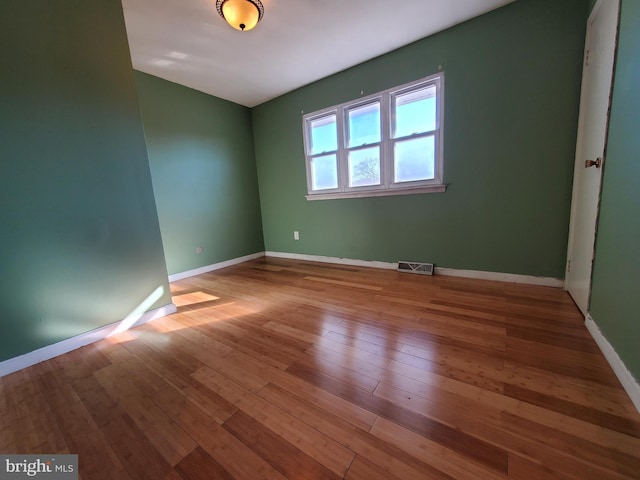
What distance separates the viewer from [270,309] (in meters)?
2.14

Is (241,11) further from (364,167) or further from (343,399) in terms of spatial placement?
(343,399)

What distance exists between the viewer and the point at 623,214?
120cm

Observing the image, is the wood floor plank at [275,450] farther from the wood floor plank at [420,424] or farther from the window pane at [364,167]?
the window pane at [364,167]

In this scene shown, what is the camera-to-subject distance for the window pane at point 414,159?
2.63 m

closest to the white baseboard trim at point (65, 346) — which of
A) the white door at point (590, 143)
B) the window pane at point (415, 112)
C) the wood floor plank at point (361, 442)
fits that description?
the wood floor plank at point (361, 442)

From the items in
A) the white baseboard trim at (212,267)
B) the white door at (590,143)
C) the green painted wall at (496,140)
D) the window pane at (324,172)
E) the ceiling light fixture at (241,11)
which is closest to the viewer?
the white door at (590,143)

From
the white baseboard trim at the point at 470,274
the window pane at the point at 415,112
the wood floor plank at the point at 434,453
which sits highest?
the window pane at the point at 415,112

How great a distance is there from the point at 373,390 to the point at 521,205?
221 cm

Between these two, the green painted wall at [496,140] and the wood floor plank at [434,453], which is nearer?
the wood floor plank at [434,453]

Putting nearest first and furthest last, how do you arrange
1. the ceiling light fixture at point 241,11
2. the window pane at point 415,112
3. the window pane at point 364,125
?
the ceiling light fixture at point 241,11 → the window pane at point 415,112 → the window pane at point 364,125

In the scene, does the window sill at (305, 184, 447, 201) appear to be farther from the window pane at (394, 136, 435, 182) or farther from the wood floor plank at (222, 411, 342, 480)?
the wood floor plank at (222, 411, 342, 480)

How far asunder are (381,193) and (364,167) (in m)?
0.44

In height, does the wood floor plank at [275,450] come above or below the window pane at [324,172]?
below

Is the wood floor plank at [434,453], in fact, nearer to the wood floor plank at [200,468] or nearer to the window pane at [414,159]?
the wood floor plank at [200,468]
